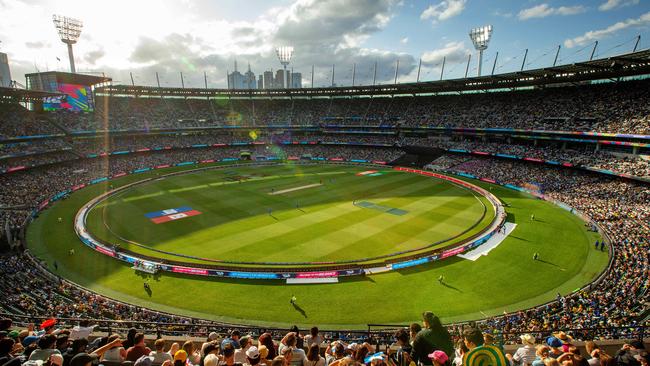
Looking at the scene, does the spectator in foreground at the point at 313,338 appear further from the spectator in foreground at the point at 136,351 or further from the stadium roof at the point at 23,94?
the stadium roof at the point at 23,94

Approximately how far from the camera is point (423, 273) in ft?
92.2

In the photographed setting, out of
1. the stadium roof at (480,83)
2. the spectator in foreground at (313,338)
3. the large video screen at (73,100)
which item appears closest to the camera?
the spectator in foreground at (313,338)

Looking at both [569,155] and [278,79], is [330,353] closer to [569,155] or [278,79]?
[569,155]

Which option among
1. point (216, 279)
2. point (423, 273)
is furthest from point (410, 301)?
point (216, 279)

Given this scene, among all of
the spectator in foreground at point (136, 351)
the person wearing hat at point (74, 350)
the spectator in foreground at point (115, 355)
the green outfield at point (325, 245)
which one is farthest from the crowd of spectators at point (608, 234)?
the person wearing hat at point (74, 350)

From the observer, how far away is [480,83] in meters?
72.9

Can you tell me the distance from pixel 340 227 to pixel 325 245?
527cm

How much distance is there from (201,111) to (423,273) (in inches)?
3533

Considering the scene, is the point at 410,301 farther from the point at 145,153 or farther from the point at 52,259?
the point at 145,153

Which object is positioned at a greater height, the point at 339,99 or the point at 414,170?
the point at 339,99

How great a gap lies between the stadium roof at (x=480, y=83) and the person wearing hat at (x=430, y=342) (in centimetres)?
5742

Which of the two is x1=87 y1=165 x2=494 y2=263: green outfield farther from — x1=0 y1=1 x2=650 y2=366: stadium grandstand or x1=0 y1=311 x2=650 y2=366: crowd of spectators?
x1=0 y1=311 x2=650 y2=366: crowd of spectators

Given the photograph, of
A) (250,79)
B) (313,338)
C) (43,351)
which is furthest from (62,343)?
(250,79)

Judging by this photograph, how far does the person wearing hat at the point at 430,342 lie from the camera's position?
22.9ft
